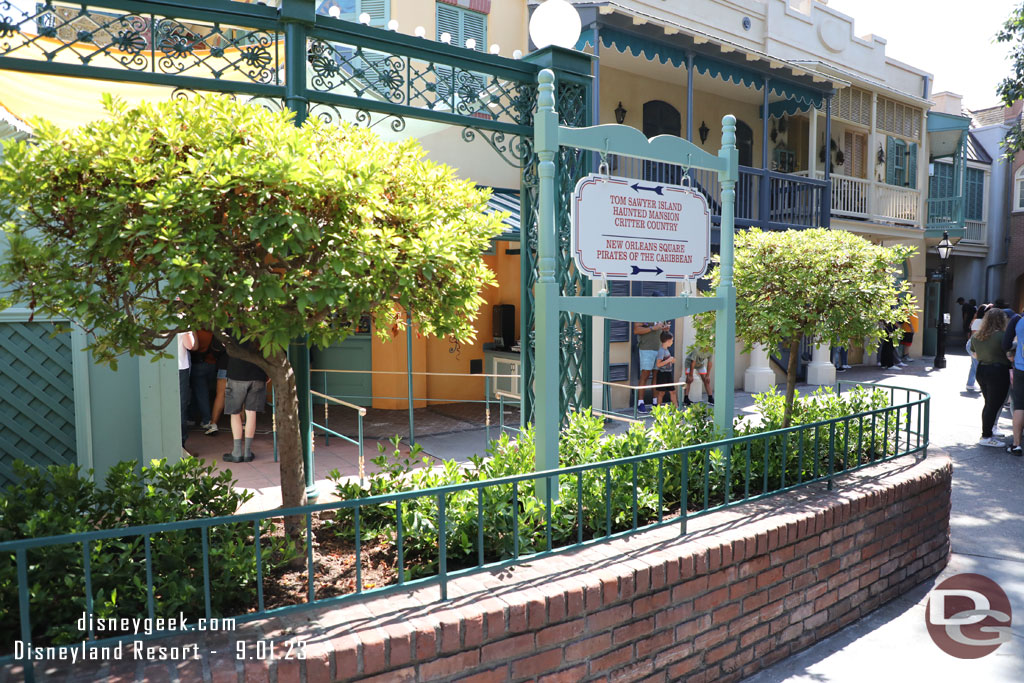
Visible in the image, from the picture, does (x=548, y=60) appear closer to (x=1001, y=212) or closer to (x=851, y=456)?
(x=851, y=456)

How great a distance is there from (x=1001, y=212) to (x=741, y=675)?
2848 cm

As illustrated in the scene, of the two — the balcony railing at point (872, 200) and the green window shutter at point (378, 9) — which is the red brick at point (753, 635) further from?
the balcony railing at point (872, 200)

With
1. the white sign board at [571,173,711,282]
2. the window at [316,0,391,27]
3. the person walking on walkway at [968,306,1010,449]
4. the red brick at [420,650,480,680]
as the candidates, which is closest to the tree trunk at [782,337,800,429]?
the white sign board at [571,173,711,282]

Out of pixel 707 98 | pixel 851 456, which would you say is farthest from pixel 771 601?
pixel 707 98

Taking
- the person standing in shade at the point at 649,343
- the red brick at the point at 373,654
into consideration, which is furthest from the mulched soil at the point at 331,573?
the person standing in shade at the point at 649,343

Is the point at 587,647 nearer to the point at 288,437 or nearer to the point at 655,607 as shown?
the point at 655,607

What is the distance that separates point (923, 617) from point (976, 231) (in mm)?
25973

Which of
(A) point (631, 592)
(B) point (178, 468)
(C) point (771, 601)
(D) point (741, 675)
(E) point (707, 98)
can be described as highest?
(E) point (707, 98)

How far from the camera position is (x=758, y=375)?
1302 centimetres

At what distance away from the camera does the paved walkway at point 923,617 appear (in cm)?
389

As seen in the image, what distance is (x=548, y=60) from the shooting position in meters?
5.36

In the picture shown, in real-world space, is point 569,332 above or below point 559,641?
above

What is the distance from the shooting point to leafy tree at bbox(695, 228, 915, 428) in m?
5.59

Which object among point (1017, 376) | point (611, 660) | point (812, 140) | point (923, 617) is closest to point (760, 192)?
point (812, 140)
